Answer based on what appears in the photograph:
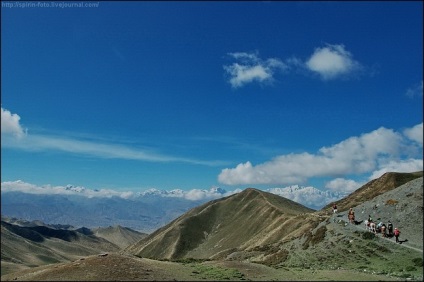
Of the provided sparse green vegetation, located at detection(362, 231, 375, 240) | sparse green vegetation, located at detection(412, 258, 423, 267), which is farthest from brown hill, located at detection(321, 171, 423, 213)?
sparse green vegetation, located at detection(412, 258, 423, 267)

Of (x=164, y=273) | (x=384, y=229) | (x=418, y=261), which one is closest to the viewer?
(x=164, y=273)

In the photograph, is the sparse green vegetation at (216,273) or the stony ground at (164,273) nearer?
the stony ground at (164,273)

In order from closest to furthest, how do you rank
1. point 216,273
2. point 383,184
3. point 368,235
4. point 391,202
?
point 216,273 < point 368,235 < point 391,202 < point 383,184

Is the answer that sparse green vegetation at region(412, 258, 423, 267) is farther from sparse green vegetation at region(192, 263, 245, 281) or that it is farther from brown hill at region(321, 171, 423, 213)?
brown hill at region(321, 171, 423, 213)

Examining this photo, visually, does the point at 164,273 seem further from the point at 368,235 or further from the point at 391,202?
the point at 391,202

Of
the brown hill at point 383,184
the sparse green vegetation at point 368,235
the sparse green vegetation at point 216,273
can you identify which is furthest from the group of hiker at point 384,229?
the brown hill at point 383,184

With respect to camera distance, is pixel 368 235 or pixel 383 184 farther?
pixel 383 184

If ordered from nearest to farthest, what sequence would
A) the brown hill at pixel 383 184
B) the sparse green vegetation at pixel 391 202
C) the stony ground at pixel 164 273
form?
the stony ground at pixel 164 273, the sparse green vegetation at pixel 391 202, the brown hill at pixel 383 184

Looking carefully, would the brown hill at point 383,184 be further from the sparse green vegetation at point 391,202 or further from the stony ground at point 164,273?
the stony ground at point 164,273

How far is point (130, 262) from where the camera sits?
5406cm

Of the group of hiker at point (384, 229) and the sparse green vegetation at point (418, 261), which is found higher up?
the group of hiker at point (384, 229)

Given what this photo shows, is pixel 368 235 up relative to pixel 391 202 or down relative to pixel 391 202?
down

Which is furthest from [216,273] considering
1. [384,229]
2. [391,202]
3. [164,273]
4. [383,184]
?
[383,184]

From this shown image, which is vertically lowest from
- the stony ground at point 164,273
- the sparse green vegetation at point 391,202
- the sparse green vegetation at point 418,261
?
the stony ground at point 164,273
